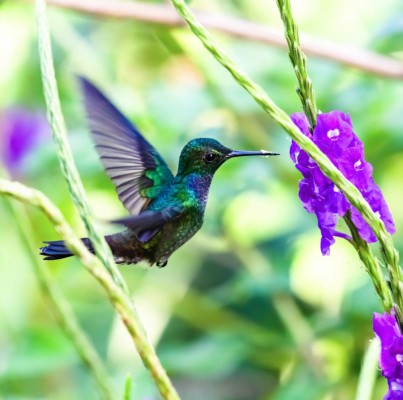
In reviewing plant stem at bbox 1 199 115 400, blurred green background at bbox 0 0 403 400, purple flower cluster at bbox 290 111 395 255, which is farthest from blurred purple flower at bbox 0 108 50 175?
purple flower cluster at bbox 290 111 395 255

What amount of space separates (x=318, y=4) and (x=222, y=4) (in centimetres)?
33

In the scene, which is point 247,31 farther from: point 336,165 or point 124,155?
point 336,165

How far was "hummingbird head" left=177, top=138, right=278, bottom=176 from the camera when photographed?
0.89 m

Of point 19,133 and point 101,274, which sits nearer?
point 101,274

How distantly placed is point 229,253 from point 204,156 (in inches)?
68.9

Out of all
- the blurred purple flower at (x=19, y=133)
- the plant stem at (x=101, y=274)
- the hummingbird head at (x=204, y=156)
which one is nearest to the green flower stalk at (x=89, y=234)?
the plant stem at (x=101, y=274)

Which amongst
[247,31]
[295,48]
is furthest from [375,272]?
[247,31]

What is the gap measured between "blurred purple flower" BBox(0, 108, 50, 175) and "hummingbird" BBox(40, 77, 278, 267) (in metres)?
1.54

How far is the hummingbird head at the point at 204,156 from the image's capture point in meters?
0.89

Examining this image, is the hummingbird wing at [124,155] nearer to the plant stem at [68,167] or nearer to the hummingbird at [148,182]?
the hummingbird at [148,182]

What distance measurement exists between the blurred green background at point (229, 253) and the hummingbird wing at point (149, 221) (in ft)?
3.02

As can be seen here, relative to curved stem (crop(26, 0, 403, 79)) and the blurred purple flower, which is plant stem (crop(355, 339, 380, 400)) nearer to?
curved stem (crop(26, 0, 403, 79))

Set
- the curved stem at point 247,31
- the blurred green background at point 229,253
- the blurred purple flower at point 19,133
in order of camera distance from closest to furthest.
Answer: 1. the curved stem at point 247,31
2. the blurred green background at point 229,253
3. the blurred purple flower at point 19,133

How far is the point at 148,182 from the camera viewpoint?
1.05 meters
